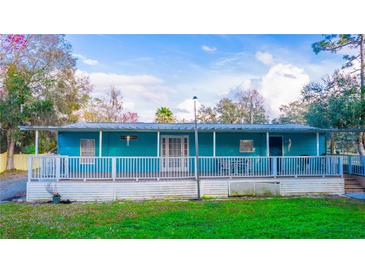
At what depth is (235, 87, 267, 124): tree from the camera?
2775 cm

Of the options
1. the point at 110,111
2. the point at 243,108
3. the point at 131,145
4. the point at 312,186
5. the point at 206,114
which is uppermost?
the point at 243,108

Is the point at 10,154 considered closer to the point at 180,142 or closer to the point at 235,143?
the point at 180,142

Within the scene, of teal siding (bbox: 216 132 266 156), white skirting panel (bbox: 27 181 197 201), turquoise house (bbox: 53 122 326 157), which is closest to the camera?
white skirting panel (bbox: 27 181 197 201)

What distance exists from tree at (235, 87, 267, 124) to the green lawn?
20294 millimetres

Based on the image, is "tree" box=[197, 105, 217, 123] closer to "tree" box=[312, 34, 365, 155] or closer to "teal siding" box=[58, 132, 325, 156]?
"tree" box=[312, 34, 365, 155]

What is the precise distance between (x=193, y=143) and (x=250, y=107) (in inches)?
702

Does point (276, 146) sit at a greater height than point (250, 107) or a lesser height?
lesser

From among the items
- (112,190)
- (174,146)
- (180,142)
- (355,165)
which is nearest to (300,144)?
(355,165)

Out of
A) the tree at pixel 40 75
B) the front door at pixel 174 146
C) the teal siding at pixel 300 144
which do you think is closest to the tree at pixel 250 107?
the teal siding at pixel 300 144

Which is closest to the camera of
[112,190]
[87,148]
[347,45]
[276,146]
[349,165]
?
[112,190]

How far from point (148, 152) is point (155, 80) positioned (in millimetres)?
6855

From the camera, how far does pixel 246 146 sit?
12414 millimetres

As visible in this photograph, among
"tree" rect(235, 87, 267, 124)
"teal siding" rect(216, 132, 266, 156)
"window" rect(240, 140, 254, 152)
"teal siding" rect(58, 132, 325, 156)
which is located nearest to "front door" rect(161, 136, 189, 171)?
"teal siding" rect(58, 132, 325, 156)

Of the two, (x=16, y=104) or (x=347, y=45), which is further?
(x=16, y=104)
